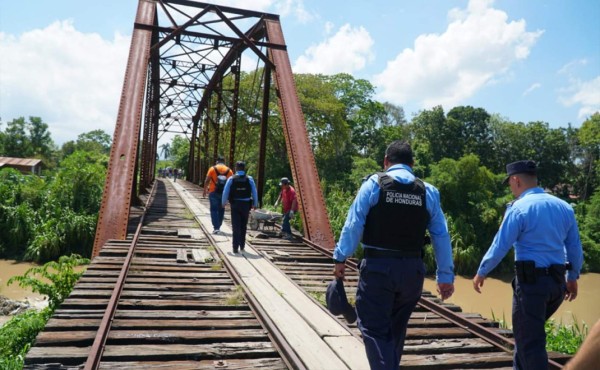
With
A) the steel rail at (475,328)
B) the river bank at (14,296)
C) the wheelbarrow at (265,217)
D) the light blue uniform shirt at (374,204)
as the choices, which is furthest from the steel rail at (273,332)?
the river bank at (14,296)

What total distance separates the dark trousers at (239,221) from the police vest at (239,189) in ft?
0.35

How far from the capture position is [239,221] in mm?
7754

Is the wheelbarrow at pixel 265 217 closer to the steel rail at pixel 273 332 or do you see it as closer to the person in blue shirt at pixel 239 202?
the person in blue shirt at pixel 239 202

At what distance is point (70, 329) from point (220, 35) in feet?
36.8

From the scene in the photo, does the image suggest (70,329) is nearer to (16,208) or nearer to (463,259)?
(16,208)

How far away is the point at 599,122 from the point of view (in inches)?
1470

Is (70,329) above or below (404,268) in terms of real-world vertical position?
below

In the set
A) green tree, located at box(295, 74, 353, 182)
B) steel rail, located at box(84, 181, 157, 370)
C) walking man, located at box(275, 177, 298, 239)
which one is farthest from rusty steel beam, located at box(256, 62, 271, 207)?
green tree, located at box(295, 74, 353, 182)

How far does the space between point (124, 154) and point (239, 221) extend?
2747 mm

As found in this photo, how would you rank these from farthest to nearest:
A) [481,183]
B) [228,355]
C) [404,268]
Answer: [481,183] → [228,355] → [404,268]

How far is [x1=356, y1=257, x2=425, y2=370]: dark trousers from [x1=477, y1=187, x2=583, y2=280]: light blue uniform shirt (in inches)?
32.5

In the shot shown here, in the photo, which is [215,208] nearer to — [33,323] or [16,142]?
[33,323]

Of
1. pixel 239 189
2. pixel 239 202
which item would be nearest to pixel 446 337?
pixel 239 202

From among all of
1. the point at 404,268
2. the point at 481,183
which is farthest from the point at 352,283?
the point at 481,183
